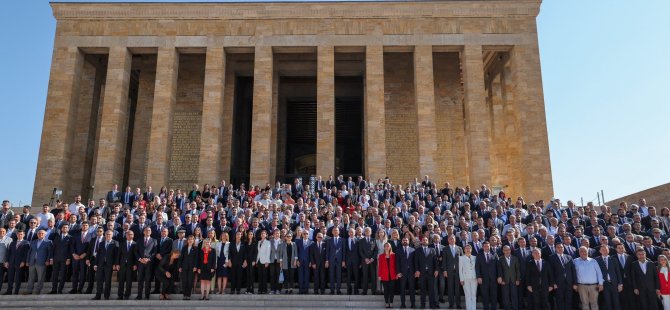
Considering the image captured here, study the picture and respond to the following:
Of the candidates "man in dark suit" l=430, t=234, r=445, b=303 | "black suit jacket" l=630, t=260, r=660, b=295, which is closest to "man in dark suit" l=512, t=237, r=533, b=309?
"man in dark suit" l=430, t=234, r=445, b=303

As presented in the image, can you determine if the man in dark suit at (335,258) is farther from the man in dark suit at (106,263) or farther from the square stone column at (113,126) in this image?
the square stone column at (113,126)

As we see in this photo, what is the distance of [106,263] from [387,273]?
5621mm

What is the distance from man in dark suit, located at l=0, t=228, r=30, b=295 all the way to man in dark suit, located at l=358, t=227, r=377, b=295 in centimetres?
696

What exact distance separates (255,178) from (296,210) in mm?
8234

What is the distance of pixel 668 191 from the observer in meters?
19.3

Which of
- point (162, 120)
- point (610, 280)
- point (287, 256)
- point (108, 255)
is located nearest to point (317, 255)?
point (287, 256)

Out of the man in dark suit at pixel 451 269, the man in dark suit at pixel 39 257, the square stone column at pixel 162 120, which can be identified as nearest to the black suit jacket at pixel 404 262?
the man in dark suit at pixel 451 269

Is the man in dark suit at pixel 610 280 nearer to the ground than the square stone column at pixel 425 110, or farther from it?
nearer to the ground

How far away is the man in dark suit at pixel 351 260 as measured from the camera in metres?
10.7

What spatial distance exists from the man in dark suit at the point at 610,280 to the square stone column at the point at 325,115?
13.1 metres

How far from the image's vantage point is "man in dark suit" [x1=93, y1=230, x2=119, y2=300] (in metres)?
10.4

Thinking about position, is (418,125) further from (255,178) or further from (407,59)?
(255,178)

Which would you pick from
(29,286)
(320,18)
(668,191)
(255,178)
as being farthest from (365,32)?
(29,286)

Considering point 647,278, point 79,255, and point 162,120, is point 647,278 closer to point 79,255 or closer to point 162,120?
point 79,255
